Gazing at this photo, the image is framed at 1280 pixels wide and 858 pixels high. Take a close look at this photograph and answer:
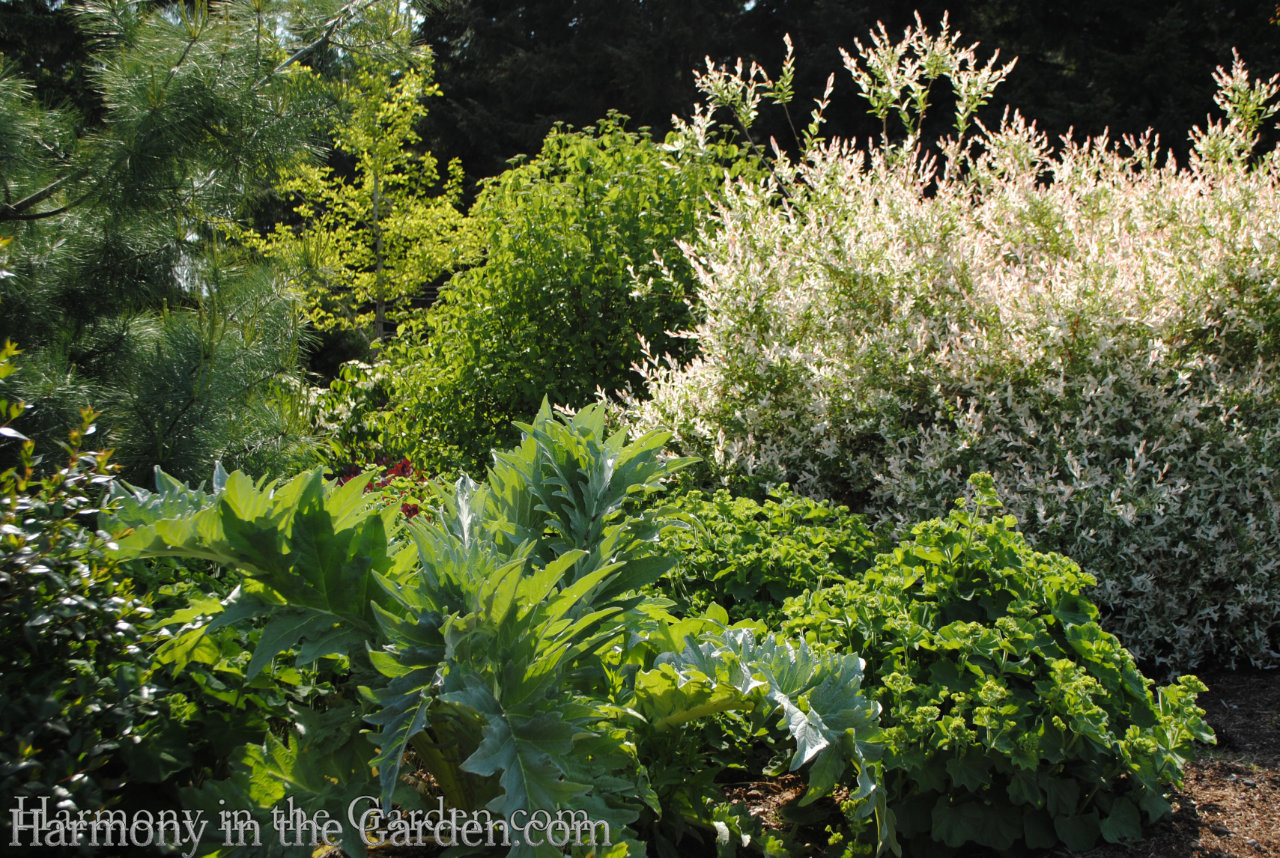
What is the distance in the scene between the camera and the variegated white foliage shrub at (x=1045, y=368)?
3598 millimetres

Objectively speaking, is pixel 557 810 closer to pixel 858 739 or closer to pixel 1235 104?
pixel 858 739

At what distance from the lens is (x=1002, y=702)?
2.22 m

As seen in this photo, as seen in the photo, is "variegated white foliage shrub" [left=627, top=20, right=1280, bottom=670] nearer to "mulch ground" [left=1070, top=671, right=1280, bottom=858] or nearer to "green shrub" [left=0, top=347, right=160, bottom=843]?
"mulch ground" [left=1070, top=671, right=1280, bottom=858]

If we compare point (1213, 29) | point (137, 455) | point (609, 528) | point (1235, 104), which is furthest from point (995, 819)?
point (1213, 29)

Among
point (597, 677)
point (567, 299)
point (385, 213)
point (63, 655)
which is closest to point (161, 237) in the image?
point (567, 299)

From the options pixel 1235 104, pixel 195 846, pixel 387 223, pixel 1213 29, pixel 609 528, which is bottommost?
pixel 195 846

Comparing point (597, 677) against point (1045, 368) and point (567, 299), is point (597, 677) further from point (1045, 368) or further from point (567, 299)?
point (567, 299)

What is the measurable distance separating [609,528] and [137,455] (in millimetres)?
2802

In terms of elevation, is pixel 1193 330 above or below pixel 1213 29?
below

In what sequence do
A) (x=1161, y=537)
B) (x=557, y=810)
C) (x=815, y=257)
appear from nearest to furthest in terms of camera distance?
(x=557, y=810) < (x=1161, y=537) < (x=815, y=257)

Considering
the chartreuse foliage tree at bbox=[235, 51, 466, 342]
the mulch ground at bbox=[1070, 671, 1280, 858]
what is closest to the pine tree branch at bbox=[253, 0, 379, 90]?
the mulch ground at bbox=[1070, 671, 1280, 858]

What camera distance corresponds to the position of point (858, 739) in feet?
6.53

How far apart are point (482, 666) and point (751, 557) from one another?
1.31m

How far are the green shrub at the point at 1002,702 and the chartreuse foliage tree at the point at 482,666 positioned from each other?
0.23 meters
